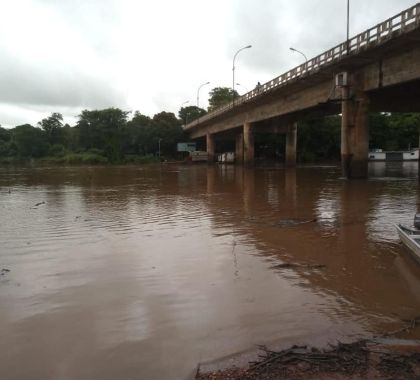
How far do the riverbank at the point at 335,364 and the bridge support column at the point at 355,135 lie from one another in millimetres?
31484

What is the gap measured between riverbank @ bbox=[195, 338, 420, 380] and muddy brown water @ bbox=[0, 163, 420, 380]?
14.5 inches

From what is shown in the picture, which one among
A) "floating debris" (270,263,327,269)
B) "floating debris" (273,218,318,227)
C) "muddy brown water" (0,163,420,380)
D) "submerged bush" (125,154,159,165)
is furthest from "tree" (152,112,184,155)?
"floating debris" (270,263,327,269)

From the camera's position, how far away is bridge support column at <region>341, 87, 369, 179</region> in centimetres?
3522

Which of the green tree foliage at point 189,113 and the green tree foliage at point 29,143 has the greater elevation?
the green tree foliage at point 189,113

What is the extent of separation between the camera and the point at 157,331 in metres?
5.93

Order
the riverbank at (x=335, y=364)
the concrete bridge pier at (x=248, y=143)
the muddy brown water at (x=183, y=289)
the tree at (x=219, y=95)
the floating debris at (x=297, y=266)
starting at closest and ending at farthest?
the riverbank at (x=335, y=364), the muddy brown water at (x=183, y=289), the floating debris at (x=297, y=266), the concrete bridge pier at (x=248, y=143), the tree at (x=219, y=95)

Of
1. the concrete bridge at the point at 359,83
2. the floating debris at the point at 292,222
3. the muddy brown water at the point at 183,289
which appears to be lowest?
the muddy brown water at the point at 183,289

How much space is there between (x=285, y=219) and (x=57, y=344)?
10562mm

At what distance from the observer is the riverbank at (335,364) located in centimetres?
459

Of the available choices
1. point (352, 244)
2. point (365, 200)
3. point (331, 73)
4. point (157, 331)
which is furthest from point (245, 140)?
point (157, 331)

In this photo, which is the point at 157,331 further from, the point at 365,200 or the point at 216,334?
the point at 365,200

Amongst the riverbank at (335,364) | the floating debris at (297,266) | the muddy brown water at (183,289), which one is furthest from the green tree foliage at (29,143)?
the riverbank at (335,364)

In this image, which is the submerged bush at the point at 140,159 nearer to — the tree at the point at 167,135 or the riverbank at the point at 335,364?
the tree at the point at 167,135

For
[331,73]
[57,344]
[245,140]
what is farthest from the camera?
[245,140]
